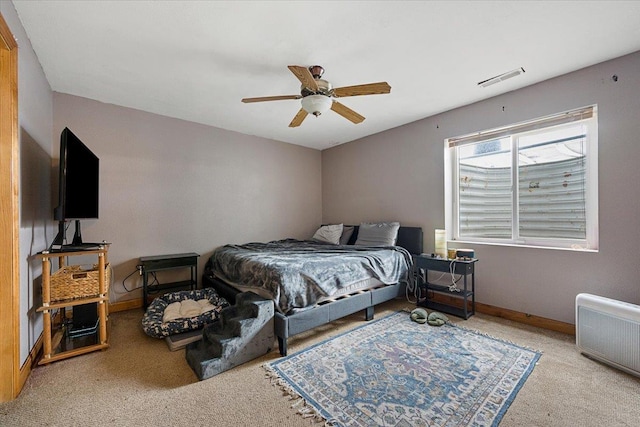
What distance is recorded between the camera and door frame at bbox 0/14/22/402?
1645 millimetres

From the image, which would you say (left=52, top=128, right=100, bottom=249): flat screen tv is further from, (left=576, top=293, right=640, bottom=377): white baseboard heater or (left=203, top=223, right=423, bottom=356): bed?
(left=576, top=293, right=640, bottom=377): white baseboard heater

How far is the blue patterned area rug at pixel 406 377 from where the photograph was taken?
1543mm

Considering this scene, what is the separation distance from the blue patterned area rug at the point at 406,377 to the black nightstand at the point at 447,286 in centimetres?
54

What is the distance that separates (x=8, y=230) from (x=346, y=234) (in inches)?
144

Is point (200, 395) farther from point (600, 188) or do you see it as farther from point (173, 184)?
point (600, 188)

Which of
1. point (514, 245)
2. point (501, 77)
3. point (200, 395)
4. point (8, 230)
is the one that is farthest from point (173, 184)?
point (514, 245)

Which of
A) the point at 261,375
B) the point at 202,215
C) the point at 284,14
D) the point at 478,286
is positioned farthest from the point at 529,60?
the point at 202,215

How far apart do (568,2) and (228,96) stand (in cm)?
294

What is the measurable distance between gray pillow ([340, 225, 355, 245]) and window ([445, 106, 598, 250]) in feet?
4.90

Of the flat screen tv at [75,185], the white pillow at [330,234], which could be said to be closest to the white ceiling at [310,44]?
the flat screen tv at [75,185]

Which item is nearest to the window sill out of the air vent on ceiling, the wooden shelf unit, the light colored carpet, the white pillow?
the light colored carpet

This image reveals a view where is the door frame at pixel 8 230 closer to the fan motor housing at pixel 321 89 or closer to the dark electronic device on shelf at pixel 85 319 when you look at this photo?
the dark electronic device on shelf at pixel 85 319

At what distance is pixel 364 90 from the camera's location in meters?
2.27

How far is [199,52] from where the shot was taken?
2.24 m
